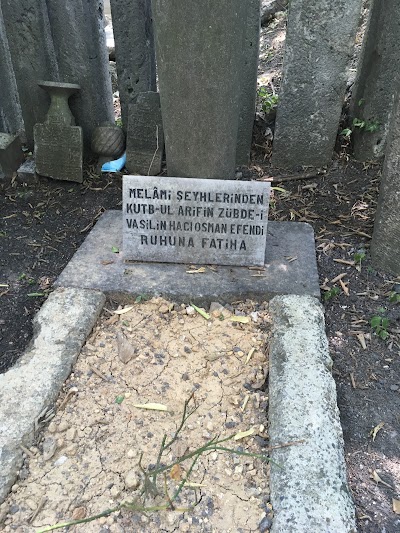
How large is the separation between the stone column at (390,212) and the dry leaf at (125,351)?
4.71 ft

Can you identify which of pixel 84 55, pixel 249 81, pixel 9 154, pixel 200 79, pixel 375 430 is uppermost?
pixel 200 79

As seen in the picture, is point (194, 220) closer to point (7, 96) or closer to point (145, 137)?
point (145, 137)

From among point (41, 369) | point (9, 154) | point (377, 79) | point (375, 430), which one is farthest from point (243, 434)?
point (9, 154)

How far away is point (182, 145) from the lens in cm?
227

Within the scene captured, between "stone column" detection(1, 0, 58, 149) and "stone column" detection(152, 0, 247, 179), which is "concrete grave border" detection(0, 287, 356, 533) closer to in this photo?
"stone column" detection(152, 0, 247, 179)

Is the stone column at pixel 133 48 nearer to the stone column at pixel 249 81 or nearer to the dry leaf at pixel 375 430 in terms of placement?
the stone column at pixel 249 81

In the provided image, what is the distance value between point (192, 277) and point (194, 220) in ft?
0.95

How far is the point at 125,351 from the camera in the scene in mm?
2039

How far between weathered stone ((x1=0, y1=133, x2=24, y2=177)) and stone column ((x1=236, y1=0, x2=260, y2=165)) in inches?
66.9

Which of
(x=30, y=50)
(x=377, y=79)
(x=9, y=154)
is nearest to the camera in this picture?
(x=377, y=79)

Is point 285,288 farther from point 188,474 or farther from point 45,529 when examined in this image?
point 45,529

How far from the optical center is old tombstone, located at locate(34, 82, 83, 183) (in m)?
3.40

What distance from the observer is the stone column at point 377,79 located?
10.1 feet

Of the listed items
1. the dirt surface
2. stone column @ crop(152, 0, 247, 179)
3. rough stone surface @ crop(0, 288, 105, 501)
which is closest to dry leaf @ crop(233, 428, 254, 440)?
the dirt surface
